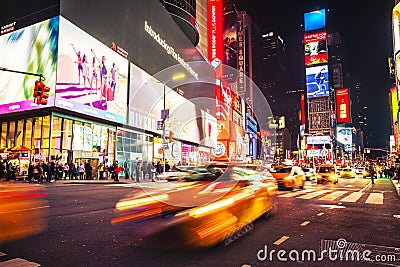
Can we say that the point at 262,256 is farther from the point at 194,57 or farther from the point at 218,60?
the point at 218,60

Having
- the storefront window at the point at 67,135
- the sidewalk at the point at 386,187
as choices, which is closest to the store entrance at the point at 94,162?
the storefront window at the point at 67,135

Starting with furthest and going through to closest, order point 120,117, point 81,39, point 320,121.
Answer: point 320,121
point 120,117
point 81,39

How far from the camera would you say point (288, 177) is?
1739 centimetres

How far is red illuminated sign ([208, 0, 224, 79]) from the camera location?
75950 mm

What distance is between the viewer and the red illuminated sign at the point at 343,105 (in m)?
125

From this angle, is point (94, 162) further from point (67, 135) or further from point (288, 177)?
point (288, 177)

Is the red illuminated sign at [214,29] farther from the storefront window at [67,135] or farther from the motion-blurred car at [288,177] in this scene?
the motion-blurred car at [288,177]

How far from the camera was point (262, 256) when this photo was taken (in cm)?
473

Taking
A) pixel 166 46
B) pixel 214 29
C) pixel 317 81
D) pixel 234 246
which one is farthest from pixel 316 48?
pixel 234 246

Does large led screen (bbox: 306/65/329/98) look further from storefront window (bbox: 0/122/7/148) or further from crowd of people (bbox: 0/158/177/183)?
storefront window (bbox: 0/122/7/148)

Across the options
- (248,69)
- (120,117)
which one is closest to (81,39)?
(120,117)

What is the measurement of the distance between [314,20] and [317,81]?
85.9 ft

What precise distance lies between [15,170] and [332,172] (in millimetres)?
26235

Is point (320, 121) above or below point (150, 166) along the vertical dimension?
above
